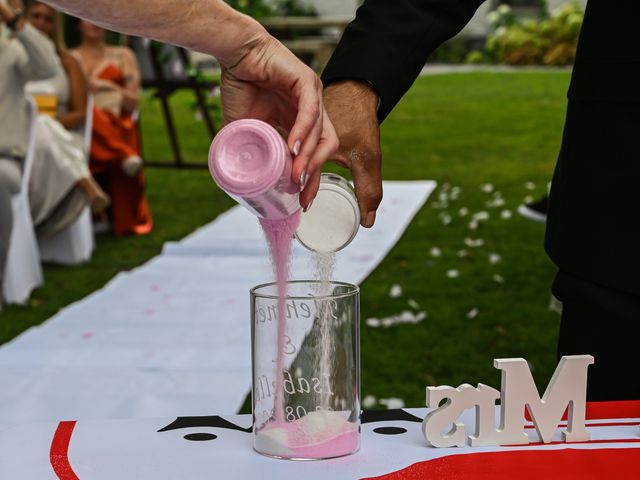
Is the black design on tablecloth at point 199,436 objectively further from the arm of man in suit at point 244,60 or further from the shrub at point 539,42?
the shrub at point 539,42

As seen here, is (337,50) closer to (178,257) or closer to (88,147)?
(178,257)

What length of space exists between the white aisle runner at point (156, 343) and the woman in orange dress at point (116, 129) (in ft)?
2.83

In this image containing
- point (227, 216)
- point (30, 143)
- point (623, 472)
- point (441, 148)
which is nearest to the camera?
point (623, 472)

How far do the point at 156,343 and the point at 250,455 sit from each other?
3.25 metres

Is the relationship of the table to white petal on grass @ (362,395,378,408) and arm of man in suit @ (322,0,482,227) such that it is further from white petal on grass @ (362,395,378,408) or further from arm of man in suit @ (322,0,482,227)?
white petal on grass @ (362,395,378,408)

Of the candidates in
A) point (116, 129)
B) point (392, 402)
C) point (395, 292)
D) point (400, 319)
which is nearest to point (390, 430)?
point (392, 402)

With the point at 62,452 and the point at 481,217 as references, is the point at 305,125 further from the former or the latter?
the point at 481,217

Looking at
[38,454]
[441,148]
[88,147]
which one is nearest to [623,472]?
[38,454]

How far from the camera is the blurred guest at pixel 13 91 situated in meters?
5.45

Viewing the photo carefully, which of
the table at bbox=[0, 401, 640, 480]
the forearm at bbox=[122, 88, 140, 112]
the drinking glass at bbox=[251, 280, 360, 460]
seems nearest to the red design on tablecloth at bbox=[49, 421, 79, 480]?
the table at bbox=[0, 401, 640, 480]

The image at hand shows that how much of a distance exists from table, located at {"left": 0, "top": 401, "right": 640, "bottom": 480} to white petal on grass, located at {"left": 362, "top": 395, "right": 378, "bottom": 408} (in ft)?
7.70

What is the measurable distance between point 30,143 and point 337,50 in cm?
429

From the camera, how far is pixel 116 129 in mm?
7289

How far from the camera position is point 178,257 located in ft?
21.5
